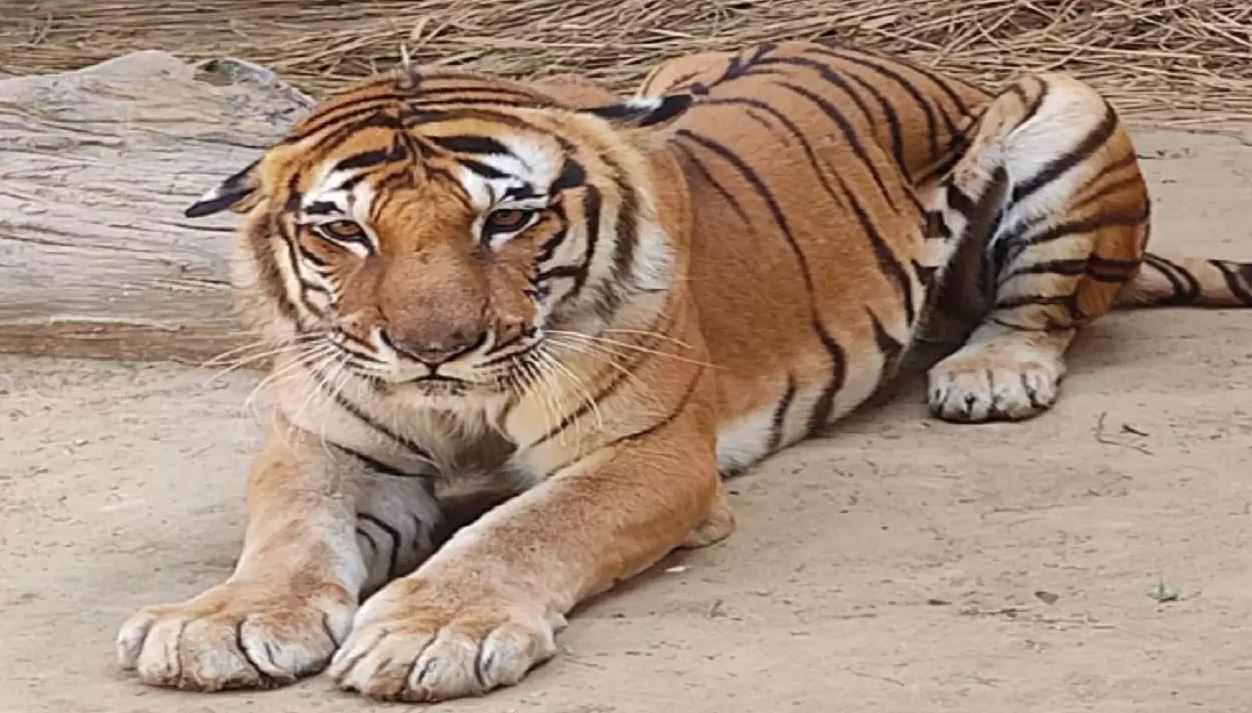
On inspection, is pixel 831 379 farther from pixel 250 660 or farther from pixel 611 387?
pixel 250 660

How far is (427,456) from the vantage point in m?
3.56

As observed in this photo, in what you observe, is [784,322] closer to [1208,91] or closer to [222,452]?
[222,452]

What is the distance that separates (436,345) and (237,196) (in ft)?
1.70

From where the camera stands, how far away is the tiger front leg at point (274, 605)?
291cm

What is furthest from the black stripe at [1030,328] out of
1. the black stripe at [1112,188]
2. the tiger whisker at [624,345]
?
the tiger whisker at [624,345]

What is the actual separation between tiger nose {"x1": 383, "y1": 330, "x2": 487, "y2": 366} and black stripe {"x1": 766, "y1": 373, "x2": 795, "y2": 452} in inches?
42.6

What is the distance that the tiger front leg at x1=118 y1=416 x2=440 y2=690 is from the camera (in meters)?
2.91

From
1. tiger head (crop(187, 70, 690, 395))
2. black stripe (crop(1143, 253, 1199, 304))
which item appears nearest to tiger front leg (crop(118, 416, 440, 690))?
tiger head (crop(187, 70, 690, 395))

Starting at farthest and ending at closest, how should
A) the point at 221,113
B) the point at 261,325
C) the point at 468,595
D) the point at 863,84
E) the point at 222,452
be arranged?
1. the point at 221,113
2. the point at 863,84
3. the point at 222,452
4. the point at 261,325
5. the point at 468,595

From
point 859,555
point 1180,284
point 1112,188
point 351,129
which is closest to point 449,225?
point 351,129

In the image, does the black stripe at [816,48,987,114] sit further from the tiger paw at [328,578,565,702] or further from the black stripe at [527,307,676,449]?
the tiger paw at [328,578,565,702]

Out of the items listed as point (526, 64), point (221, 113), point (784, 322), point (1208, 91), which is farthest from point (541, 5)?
point (784, 322)

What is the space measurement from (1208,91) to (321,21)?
3.10 metres

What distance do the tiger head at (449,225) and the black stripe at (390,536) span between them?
0.29m
